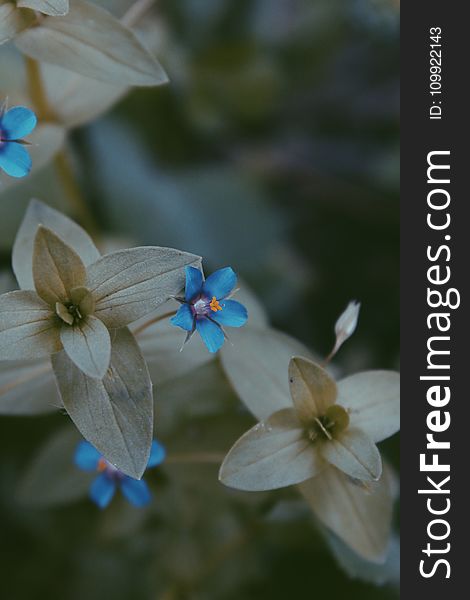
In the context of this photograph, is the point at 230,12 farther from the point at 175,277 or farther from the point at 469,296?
the point at 175,277

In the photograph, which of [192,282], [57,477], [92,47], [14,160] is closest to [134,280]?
[192,282]

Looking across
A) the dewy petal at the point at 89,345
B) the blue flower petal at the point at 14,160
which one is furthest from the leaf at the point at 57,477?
the blue flower petal at the point at 14,160

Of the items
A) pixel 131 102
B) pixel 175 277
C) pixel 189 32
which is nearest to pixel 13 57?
pixel 131 102

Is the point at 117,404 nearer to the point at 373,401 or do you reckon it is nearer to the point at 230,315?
the point at 230,315

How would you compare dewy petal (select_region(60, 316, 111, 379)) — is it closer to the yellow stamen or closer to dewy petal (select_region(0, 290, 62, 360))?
dewy petal (select_region(0, 290, 62, 360))

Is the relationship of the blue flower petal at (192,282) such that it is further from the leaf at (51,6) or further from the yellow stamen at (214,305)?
the leaf at (51,6)

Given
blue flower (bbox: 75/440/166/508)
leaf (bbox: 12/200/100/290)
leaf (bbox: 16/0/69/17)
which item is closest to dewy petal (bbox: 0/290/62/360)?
leaf (bbox: 12/200/100/290)
